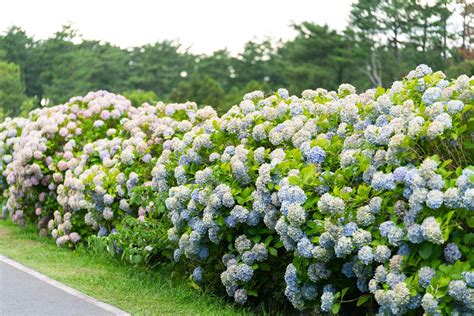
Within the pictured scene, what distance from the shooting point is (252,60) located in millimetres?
50531

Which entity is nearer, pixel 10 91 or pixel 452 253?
pixel 452 253

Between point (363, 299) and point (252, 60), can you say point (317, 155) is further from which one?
point (252, 60)

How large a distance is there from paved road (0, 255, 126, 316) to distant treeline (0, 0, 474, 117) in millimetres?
21429

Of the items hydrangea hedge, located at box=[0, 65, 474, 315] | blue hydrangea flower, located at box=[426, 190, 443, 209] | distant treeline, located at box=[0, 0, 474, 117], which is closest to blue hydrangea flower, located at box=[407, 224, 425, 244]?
hydrangea hedge, located at box=[0, 65, 474, 315]

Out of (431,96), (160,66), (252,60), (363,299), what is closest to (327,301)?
(363,299)

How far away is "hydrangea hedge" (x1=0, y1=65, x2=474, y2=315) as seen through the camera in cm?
480

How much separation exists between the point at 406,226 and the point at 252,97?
3095mm

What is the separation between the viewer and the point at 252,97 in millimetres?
7660

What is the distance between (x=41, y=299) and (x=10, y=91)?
37.7m

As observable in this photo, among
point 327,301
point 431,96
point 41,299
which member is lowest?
point 41,299

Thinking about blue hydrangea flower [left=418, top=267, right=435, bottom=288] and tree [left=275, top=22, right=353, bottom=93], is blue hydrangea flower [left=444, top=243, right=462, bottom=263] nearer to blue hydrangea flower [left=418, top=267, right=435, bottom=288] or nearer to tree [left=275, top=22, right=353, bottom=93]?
blue hydrangea flower [left=418, top=267, right=435, bottom=288]

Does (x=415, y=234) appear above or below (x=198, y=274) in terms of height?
above

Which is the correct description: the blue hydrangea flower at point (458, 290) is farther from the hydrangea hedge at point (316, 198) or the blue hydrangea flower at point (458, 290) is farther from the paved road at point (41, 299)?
the paved road at point (41, 299)

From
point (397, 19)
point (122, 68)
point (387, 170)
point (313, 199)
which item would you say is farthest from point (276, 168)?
point (122, 68)
